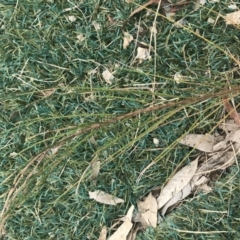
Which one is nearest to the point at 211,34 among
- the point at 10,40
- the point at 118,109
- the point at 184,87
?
the point at 184,87

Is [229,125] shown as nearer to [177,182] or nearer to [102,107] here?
[177,182]

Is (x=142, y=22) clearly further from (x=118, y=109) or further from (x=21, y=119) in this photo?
(x=21, y=119)

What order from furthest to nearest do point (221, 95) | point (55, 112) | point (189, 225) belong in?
point (55, 112) → point (189, 225) → point (221, 95)

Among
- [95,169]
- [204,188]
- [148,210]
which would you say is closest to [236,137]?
[204,188]

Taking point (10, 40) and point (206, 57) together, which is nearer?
point (206, 57)

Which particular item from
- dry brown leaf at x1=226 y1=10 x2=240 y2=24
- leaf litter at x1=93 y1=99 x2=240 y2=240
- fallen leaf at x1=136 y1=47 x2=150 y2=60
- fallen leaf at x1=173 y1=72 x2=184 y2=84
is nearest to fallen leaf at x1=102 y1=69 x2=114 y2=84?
fallen leaf at x1=136 y1=47 x2=150 y2=60

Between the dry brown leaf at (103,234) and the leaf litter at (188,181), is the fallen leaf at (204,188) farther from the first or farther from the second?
the dry brown leaf at (103,234)

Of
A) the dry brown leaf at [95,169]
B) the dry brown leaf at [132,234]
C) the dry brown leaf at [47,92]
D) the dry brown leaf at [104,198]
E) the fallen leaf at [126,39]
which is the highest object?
the fallen leaf at [126,39]

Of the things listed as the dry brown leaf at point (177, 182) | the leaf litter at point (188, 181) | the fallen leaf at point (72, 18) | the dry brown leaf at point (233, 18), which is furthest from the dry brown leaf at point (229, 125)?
the fallen leaf at point (72, 18)
